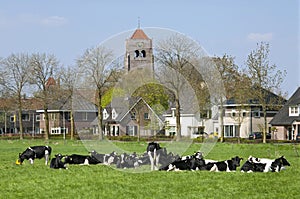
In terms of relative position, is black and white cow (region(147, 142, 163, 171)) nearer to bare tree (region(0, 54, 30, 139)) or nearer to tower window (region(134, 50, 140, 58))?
tower window (region(134, 50, 140, 58))

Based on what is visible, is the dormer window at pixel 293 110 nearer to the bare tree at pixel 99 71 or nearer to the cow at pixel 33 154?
the bare tree at pixel 99 71

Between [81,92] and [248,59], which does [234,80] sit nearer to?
[248,59]

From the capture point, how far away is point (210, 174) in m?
17.6

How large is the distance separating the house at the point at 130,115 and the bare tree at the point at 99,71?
0.85 meters

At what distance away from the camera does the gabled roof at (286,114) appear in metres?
62.7

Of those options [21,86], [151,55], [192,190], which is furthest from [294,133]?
[192,190]

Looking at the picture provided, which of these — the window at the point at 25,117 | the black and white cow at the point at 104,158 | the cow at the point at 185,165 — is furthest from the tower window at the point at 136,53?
the window at the point at 25,117

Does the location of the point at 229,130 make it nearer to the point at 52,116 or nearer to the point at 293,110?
the point at 293,110

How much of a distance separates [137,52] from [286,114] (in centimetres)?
4439

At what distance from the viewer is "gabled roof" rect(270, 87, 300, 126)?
6273 centimetres

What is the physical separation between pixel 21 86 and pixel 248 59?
30.6 m

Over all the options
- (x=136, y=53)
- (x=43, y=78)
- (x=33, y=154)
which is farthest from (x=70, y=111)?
(x=136, y=53)

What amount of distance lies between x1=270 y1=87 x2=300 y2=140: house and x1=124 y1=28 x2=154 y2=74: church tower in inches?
1607

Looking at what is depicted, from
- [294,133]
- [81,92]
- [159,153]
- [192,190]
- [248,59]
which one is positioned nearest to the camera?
[192,190]
